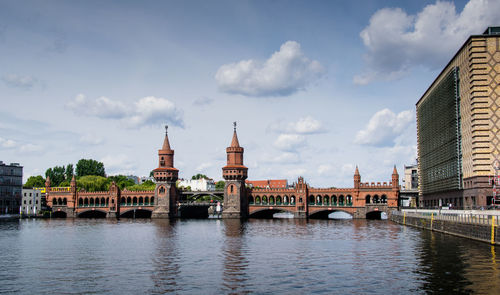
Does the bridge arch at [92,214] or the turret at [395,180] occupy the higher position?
the turret at [395,180]

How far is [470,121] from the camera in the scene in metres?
99.4

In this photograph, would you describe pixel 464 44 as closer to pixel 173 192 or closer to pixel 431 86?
pixel 431 86

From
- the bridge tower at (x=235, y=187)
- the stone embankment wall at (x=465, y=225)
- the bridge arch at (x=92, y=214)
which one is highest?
the bridge tower at (x=235, y=187)

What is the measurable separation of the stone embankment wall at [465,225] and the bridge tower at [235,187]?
59.1m

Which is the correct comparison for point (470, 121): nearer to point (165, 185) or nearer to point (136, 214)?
point (165, 185)

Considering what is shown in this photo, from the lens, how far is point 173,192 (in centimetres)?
15900

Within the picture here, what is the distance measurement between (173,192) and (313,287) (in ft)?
409

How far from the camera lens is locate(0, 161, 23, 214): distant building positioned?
162 metres

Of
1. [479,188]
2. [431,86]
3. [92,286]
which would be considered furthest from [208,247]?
[431,86]

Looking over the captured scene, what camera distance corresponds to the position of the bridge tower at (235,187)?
483ft

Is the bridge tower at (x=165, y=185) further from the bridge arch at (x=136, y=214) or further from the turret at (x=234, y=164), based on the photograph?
the turret at (x=234, y=164)

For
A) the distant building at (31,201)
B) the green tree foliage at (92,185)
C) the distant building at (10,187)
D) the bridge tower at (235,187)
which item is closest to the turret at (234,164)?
the bridge tower at (235,187)

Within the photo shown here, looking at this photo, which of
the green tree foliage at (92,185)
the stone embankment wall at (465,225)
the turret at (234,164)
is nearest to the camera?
the stone embankment wall at (465,225)

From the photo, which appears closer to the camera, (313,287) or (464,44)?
(313,287)
